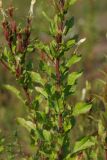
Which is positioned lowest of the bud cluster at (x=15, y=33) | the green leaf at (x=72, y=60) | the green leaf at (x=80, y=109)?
the green leaf at (x=80, y=109)

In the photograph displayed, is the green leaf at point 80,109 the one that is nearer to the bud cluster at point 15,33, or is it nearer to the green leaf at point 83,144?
the green leaf at point 83,144

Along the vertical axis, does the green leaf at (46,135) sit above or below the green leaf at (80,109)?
below

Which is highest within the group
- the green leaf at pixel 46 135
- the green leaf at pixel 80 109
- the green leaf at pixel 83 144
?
the green leaf at pixel 80 109

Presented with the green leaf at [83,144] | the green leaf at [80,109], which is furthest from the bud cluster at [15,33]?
the green leaf at [83,144]

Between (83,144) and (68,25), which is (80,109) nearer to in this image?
(83,144)

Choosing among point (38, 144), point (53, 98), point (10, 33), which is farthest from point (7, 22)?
point (38, 144)

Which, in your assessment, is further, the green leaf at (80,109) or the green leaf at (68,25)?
the green leaf at (80,109)

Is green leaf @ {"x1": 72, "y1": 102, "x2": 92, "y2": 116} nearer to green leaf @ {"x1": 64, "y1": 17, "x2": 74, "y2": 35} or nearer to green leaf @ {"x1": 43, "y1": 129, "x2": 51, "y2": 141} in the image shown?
green leaf @ {"x1": 43, "y1": 129, "x2": 51, "y2": 141}

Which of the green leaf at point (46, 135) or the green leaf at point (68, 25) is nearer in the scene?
the green leaf at point (68, 25)

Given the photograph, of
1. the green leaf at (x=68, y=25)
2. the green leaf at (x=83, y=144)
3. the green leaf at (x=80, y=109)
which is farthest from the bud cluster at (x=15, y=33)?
the green leaf at (x=83, y=144)

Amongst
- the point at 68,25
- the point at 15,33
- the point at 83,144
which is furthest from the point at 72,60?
the point at 83,144

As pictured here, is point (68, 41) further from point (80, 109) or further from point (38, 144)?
point (38, 144)

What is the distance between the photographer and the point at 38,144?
2.65m

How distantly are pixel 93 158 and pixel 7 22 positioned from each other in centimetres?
82
